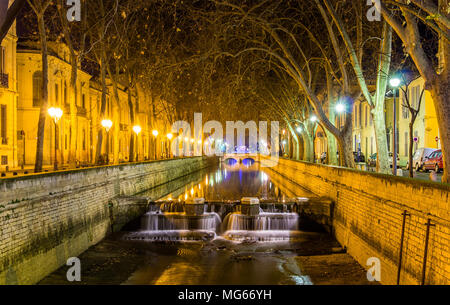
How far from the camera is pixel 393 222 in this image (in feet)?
35.2

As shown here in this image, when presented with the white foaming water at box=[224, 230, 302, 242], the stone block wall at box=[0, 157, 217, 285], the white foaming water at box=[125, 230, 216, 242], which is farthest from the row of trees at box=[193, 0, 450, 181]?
the stone block wall at box=[0, 157, 217, 285]

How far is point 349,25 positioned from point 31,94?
26978mm

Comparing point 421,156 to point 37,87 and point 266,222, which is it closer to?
point 266,222

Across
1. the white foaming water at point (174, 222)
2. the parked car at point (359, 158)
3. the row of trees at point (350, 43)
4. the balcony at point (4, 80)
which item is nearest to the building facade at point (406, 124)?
the parked car at point (359, 158)

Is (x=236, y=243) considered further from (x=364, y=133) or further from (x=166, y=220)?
(x=364, y=133)

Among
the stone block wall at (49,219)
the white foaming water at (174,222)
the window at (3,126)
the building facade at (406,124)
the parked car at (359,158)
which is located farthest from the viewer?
the parked car at (359,158)

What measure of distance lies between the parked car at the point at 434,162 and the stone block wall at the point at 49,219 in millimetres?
22286

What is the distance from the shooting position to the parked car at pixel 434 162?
30125mm

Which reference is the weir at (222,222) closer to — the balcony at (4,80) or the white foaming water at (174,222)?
the white foaming water at (174,222)

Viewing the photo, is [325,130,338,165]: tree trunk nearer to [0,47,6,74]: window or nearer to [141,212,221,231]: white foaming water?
[141,212,221,231]: white foaming water

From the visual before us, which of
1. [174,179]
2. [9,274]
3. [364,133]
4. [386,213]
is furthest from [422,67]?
[364,133]

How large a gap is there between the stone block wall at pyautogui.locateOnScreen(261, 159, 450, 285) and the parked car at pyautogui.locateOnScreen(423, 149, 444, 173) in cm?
1602

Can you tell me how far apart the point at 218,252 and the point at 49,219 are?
569 cm
